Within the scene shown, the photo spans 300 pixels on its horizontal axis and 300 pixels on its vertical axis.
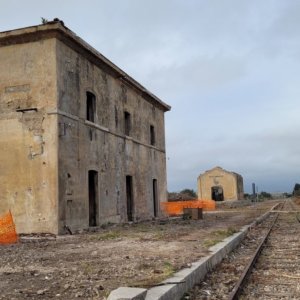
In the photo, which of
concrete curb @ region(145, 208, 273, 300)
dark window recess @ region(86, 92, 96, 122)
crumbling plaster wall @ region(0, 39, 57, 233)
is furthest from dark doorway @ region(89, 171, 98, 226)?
concrete curb @ region(145, 208, 273, 300)

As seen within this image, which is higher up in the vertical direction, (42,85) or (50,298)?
(42,85)

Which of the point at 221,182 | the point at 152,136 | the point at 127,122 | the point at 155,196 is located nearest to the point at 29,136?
the point at 127,122

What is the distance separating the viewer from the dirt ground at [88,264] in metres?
6.33

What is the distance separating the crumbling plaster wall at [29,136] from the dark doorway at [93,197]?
3.18m

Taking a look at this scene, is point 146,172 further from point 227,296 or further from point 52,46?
point 227,296

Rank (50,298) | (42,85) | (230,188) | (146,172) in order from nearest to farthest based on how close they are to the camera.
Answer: (50,298)
(42,85)
(146,172)
(230,188)

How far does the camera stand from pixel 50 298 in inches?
230

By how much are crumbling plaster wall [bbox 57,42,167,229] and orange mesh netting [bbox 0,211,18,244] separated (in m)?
1.60

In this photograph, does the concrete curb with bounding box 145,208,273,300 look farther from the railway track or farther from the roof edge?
the roof edge

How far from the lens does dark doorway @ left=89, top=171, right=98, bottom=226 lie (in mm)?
18469

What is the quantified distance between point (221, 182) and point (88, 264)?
58.9 metres

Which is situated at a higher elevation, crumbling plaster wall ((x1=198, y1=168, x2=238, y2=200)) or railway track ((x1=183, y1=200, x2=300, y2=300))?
crumbling plaster wall ((x1=198, y1=168, x2=238, y2=200))

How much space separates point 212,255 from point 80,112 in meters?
9.92

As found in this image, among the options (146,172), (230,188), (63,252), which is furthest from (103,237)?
(230,188)
